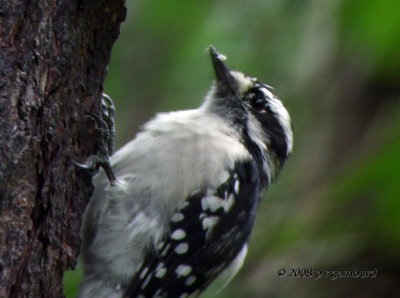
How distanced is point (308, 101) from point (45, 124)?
12.2ft

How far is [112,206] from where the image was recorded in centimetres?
382

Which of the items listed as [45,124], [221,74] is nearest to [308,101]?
[221,74]

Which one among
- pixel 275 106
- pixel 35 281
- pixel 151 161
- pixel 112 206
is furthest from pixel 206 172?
pixel 35 281

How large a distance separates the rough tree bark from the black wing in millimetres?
511

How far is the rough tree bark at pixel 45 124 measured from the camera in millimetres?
2867

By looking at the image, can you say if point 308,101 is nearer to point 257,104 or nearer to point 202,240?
point 257,104

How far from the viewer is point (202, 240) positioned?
386 cm

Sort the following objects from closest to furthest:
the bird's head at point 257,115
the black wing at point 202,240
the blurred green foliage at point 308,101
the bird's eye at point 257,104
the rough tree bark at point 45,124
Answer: the rough tree bark at point 45,124 → the black wing at point 202,240 → the bird's head at point 257,115 → the bird's eye at point 257,104 → the blurred green foliage at point 308,101

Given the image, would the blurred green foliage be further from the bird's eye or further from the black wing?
the bird's eye

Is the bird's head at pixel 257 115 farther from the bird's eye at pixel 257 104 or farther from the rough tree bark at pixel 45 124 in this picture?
the rough tree bark at pixel 45 124

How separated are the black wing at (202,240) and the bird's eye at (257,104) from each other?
1.80 ft

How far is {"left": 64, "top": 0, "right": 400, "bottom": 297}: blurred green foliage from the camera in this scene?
15.4 ft

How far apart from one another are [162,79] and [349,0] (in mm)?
2121

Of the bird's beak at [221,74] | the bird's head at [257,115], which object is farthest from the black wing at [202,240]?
the bird's beak at [221,74]
